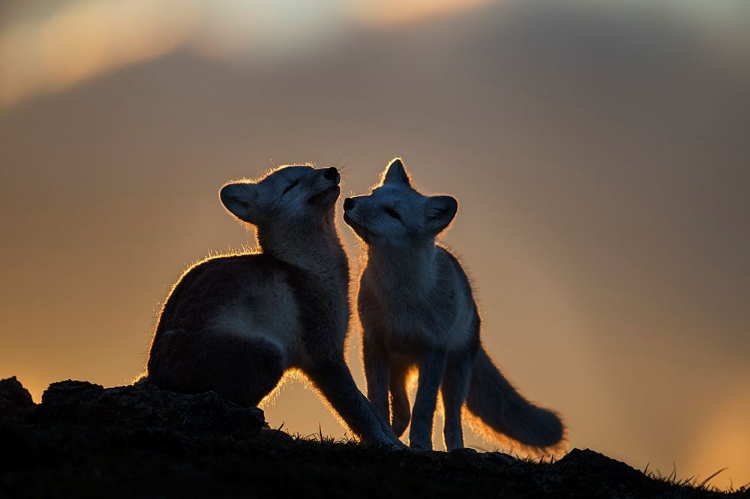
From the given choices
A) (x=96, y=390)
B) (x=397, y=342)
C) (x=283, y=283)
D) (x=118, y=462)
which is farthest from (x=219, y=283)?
(x=118, y=462)

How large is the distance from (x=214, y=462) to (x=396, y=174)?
5.64m

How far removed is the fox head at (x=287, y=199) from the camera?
9.69 m

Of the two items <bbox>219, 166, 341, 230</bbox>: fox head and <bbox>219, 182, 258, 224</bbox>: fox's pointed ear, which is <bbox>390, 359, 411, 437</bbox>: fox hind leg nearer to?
<bbox>219, 166, 341, 230</bbox>: fox head

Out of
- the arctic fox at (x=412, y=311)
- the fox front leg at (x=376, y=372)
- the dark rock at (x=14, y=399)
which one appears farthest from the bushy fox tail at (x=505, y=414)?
the dark rock at (x=14, y=399)

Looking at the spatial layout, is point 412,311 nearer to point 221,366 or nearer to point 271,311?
point 271,311

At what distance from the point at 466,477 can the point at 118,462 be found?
2.46 meters

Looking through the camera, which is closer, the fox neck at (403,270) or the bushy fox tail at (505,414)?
the fox neck at (403,270)

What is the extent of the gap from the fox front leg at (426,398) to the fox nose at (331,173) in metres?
2.00

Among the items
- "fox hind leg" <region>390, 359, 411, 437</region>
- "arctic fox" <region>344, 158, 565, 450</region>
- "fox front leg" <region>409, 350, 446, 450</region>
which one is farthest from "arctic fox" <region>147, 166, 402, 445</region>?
"fox hind leg" <region>390, 359, 411, 437</region>

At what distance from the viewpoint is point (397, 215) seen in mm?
10227

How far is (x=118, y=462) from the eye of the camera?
576 cm

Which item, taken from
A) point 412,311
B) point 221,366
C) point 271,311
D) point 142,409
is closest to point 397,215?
point 412,311

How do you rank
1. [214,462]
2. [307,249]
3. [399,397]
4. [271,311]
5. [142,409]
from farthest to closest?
[399,397]
[307,249]
[271,311]
[142,409]
[214,462]

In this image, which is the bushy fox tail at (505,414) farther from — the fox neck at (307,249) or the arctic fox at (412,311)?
the fox neck at (307,249)
